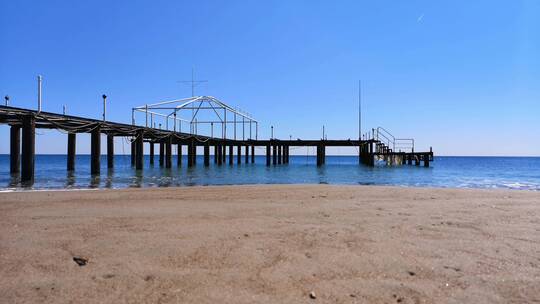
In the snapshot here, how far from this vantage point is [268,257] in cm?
456

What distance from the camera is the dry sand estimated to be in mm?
3508

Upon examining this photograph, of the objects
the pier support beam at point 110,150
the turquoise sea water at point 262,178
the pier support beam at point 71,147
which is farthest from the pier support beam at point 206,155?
the pier support beam at point 71,147

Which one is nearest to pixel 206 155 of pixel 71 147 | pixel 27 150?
pixel 71 147

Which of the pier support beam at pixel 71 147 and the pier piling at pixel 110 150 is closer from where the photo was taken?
the pier support beam at pixel 71 147

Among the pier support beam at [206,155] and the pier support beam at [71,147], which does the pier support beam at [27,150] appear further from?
the pier support beam at [206,155]

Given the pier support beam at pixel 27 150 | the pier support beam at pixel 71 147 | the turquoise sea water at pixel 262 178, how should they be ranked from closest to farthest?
the pier support beam at pixel 27 150 → the turquoise sea water at pixel 262 178 → the pier support beam at pixel 71 147

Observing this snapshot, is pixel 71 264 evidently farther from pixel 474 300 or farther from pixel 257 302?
pixel 474 300

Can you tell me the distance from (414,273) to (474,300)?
2.29 ft

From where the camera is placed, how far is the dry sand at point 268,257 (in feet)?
11.5

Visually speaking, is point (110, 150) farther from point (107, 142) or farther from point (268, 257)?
point (268, 257)

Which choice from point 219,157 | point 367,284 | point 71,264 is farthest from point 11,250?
point 219,157

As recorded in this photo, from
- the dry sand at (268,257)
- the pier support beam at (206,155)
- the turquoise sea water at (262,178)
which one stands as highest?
the pier support beam at (206,155)

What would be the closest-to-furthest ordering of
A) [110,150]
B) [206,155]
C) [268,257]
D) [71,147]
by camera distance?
[268,257] < [71,147] < [110,150] < [206,155]

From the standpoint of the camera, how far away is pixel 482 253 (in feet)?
15.9
